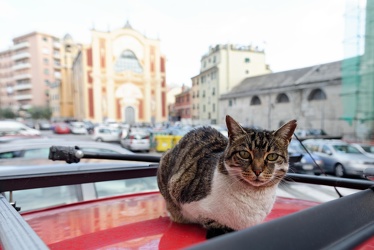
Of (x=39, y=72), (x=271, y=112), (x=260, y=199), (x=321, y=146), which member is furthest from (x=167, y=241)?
(x=39, y=72)

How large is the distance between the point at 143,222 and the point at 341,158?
1073cm

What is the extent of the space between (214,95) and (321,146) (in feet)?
28.0

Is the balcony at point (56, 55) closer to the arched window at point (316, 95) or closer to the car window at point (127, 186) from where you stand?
the arched window at point (316, 95)

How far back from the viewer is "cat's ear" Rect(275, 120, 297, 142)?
1386 mm

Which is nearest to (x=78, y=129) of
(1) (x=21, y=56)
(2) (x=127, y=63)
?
(2) (x=127, y=63)

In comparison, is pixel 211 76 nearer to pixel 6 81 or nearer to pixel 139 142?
pixel 139 142

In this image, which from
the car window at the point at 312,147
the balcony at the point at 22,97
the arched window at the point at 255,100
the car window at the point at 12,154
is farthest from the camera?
the balcony at the point at 22,97

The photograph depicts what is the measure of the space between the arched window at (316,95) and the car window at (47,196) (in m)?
26.0

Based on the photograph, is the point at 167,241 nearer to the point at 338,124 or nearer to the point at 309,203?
the point at 309,203

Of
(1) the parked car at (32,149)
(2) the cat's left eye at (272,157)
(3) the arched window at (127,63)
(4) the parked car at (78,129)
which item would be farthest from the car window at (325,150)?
(3) the arched window at (127,63)

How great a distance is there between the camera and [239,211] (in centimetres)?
130

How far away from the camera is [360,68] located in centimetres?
1742

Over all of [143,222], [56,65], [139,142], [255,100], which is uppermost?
[56,65]

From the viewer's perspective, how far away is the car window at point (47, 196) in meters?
2.79
